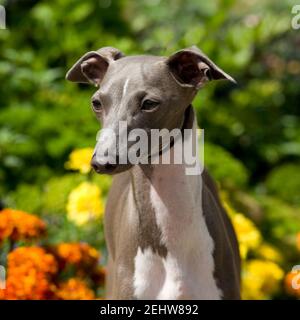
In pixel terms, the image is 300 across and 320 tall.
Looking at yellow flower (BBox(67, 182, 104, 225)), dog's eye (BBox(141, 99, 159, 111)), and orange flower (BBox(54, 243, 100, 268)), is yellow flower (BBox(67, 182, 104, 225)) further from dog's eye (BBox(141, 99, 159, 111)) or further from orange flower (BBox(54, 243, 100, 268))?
dog's eye (BBox(141, 99, 159, 111))

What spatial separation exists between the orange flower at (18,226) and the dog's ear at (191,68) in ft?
3.92

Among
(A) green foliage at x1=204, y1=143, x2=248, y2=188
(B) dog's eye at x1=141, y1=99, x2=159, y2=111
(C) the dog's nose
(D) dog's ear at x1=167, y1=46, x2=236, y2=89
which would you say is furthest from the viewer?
(A) green foliage at x1=204, y1=143, x2=248, y2=188

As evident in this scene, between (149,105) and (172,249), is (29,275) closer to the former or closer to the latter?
(172,249)

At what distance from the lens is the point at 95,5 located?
21.0 feet

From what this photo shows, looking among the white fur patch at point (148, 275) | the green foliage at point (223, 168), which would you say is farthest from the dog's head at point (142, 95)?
the green foliage at point (223, 168)

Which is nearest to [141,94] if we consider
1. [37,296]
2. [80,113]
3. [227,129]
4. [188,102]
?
[188,102]

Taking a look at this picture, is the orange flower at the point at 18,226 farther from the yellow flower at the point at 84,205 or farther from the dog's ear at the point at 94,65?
the dog's ear at the point at 94,65

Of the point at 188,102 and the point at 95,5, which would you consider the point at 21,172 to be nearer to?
the point at 95,5

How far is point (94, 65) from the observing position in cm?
303

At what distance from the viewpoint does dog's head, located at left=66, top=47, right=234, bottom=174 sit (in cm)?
254

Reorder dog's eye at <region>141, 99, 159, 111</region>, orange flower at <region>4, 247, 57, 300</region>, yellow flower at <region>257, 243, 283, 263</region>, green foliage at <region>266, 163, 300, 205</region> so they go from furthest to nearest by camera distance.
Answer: green foliage at <region>266, 163, 300, 205</region> < yellow flower at <region>257, 243, 283, 263</region> < orange flower at <region>4, 247, 57, 300</region> < dog's eye at <region>141, 99, 159, 111</region>

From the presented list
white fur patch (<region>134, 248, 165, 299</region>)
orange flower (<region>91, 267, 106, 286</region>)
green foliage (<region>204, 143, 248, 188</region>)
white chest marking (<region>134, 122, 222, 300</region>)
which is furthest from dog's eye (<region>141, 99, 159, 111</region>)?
green foliage (<region>204, 143, 248, 188</region>)

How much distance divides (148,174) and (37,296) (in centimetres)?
85

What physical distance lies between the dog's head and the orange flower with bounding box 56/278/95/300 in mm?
1007
